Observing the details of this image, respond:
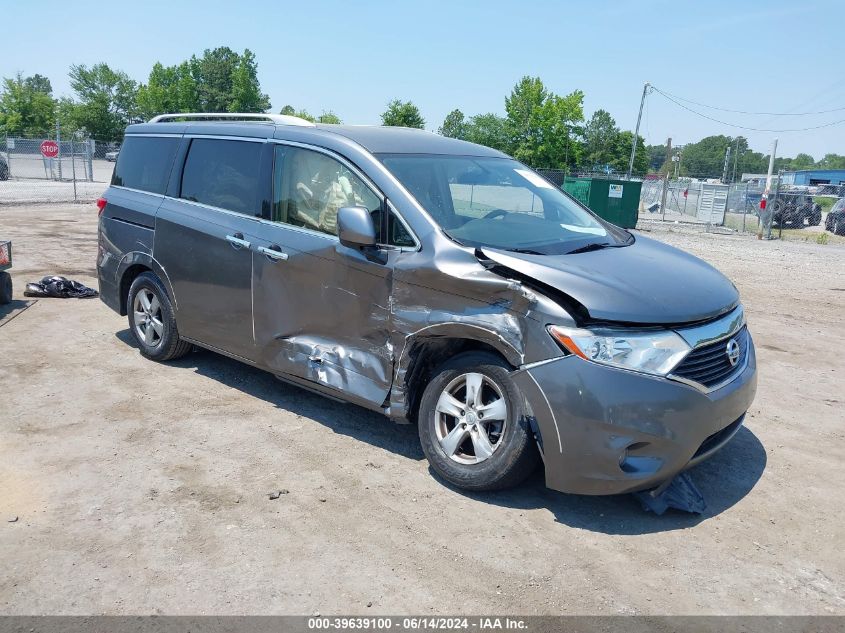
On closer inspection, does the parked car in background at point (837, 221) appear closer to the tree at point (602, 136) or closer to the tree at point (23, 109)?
the tree at point (23, 109)

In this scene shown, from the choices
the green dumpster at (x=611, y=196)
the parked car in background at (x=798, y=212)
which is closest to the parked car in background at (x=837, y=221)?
the parked car in background at (x=798, y=212)

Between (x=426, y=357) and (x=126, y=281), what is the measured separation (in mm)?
3426


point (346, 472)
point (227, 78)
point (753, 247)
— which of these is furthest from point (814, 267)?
point (227, 78)

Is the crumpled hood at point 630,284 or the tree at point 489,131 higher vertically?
the tree at point 489,131

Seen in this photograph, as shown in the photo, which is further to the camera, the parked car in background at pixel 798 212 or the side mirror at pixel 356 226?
the parked car in background at pixel 798 212


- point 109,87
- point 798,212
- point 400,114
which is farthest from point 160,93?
point 798,212

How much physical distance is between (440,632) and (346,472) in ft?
5.03

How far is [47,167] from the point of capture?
112ft

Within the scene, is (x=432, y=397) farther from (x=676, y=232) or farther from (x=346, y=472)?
(x=676, y=232)

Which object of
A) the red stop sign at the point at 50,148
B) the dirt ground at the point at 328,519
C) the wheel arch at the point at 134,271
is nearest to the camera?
the dirt ground at the point at 328,519

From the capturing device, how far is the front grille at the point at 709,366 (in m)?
3.66

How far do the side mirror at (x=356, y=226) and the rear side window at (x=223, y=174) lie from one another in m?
1.12

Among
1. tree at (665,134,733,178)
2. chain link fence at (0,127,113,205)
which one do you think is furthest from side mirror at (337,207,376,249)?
tree at (665,134,733,178)

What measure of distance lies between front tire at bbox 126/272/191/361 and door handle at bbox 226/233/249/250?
102cm
